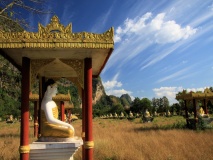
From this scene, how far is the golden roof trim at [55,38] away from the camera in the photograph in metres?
5.81

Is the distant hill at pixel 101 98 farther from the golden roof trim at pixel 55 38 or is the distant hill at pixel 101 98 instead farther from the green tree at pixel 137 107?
the golden roof trim at pixel 55 38

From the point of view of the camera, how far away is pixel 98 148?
1036cm

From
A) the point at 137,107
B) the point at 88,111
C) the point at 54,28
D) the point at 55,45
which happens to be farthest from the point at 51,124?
the point at 137,107

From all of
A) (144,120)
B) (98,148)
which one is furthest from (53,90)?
(144,120)

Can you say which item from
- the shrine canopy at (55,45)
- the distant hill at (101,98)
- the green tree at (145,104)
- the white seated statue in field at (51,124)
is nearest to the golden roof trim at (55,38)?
the shrine canopy at (55,45)

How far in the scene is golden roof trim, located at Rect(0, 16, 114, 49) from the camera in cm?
581

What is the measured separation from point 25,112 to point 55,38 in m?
2.09

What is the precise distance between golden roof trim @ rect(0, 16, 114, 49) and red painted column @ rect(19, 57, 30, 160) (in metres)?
0.68

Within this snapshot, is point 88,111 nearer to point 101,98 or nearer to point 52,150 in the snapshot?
point 52,150

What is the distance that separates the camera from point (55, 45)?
5828 millimetres

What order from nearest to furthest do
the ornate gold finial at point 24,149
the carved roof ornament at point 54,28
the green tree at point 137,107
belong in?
the ornate gold finial at point 24,149 < the carved roof ornament at point 54,28 < the green tree at point 137,107

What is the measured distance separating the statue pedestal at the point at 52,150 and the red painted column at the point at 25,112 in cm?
18

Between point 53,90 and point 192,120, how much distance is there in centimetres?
1619

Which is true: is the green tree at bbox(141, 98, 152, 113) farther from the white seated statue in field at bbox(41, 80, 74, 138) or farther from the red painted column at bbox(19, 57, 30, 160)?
the red painted column at bbox(19, 57, 30, 160)
